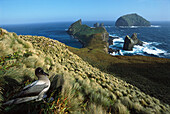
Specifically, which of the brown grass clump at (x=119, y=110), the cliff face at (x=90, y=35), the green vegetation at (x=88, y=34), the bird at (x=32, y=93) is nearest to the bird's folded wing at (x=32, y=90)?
the bird at (x=32, y=93)

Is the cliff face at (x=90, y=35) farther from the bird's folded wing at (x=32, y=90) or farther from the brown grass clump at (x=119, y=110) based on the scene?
the bird's folded wing at (x=32, y=90)

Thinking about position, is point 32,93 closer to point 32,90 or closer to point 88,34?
point 32,90

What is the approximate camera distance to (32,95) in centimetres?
238

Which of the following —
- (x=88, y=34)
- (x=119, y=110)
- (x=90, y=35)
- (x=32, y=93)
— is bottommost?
(x=119, y=110)

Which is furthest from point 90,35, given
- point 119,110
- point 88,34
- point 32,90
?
point 32,90

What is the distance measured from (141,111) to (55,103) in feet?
12.4

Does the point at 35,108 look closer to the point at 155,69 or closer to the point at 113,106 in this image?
the point at 113,106

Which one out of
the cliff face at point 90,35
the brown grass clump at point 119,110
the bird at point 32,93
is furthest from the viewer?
the cliff face at point 90,35

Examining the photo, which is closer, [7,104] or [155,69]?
[7,104]

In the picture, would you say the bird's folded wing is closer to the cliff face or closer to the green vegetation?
the cliff face

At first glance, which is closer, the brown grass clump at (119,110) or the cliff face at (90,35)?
the brown grass clump at (119,110)

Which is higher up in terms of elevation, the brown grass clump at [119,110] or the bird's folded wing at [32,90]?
the bird's folded wing at [32,90]

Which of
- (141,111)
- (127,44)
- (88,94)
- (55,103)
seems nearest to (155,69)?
(141,111)

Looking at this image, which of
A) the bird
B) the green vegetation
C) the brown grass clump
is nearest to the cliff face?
the green vegetation
